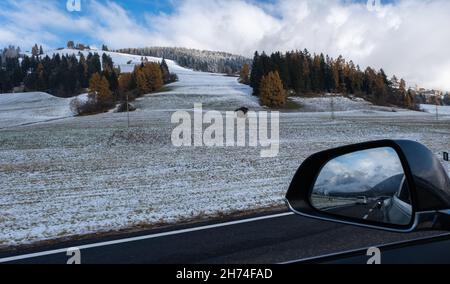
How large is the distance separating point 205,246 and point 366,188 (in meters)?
3.49

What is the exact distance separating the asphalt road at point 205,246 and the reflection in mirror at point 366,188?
1971mm

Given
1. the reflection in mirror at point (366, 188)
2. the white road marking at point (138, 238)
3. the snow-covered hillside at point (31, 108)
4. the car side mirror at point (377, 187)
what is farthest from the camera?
Result: the snow-covered hillside at point (31, 108)

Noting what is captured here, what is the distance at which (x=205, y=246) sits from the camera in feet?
17.0

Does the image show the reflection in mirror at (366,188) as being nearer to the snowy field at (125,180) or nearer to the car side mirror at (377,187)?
the car side mirror at (377,187)

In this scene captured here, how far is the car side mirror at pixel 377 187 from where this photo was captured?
1481 millimetres

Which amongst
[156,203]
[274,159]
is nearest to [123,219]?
[156,203]

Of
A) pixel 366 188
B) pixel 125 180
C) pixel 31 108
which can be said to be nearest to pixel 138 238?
pixel 366 188

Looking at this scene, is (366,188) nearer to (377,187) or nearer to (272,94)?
(377,187)

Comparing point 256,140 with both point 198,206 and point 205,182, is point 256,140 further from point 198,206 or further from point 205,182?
point 198,206

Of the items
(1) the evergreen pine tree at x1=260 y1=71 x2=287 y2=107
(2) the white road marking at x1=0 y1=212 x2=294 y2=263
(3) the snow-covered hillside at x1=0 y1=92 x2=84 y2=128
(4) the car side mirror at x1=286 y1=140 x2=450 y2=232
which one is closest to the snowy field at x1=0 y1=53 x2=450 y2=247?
(2) the white road marking at x1=0 y1=212 x2=294 y2=263

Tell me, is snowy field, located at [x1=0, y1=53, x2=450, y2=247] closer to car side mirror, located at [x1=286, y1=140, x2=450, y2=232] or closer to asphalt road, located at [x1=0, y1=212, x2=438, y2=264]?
asphalt road, located at [x1=0, y1=212, x2=438, y2=264]

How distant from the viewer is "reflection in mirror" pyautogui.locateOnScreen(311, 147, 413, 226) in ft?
5.79

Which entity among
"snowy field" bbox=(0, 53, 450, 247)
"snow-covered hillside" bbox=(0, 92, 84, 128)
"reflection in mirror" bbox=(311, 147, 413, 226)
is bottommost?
"snowy field" bbox=(0, 53, 450, 247)

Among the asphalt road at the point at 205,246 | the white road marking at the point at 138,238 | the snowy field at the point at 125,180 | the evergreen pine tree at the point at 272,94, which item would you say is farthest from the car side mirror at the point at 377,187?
the evergreen pine tree at the point at 272,94
